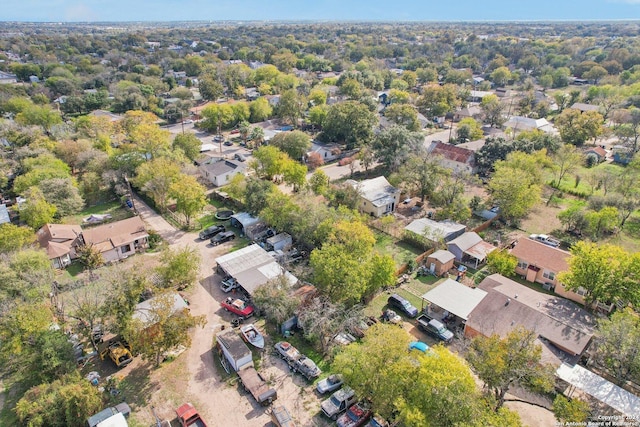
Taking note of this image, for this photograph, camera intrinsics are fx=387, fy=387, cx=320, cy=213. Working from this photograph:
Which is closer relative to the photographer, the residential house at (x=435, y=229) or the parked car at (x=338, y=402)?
the parked car at (x=338, y=402)

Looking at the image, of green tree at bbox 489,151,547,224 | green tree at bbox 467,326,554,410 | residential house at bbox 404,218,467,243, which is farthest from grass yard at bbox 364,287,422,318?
green tree at bbox 489,151,547,224

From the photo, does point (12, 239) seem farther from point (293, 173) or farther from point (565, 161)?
point (565, 161)

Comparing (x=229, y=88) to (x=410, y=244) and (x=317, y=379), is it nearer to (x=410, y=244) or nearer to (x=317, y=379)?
(x=410, y=244)

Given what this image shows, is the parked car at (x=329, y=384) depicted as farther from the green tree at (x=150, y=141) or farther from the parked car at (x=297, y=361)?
the green tree at (x=150, y=141)

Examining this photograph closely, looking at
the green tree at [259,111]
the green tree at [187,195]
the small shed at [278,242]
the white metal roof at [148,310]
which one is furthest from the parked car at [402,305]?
the green tree at [259,111]

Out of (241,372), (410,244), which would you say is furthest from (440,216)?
(241,372)

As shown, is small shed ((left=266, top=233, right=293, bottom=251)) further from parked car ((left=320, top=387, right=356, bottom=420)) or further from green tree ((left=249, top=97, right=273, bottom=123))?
green tree ((left=249, top=97, right=273, bottom=123))
